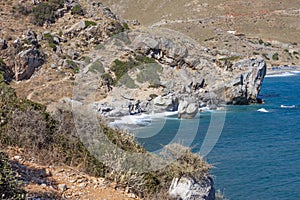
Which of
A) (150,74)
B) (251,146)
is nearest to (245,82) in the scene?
(150,74)

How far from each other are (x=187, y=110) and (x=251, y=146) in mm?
10430

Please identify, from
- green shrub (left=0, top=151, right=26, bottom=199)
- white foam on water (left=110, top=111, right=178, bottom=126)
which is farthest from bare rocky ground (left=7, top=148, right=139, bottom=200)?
white foam on water (left=110, top=111, right=178, bottom=126)

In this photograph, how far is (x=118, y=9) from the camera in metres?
141

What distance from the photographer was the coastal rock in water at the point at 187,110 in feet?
120

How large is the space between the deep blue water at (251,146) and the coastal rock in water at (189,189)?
2361mm

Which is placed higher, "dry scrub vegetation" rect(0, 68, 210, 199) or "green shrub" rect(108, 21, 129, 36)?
"green shrub" rect(108, 21, 129, 36)

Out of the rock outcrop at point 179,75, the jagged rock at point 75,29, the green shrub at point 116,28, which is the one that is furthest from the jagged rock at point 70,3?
the rock outcrop at point 179,75

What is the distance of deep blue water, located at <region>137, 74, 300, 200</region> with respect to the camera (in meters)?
19.4

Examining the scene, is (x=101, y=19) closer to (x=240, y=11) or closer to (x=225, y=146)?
(x=225, y=146)

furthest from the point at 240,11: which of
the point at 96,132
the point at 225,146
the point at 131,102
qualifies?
the point at 96,132

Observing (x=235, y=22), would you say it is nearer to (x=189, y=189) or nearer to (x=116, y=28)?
(x=116, y=28)

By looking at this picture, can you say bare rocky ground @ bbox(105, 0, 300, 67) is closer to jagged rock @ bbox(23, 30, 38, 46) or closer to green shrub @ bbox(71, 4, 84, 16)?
green shrub @ bbox(71, 4, 84, 16)

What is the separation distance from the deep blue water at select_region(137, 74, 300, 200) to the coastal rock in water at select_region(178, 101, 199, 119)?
82 centimetres

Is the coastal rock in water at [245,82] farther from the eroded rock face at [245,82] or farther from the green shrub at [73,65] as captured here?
the green shrub at [73,65]
